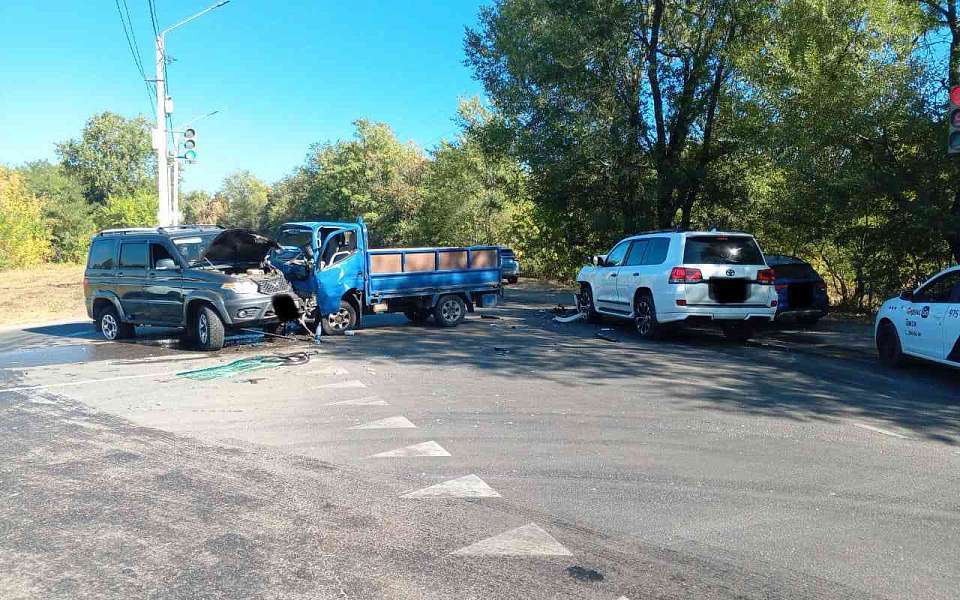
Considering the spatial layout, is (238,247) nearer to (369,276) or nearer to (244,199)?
(369,276)

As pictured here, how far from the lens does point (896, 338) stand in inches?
381

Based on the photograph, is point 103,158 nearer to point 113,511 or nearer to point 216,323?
point 216,323

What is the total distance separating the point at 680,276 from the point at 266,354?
6974mm

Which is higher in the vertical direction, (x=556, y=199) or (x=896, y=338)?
(x=556, y=199)

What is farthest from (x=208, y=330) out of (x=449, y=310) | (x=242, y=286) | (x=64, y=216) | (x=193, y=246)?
A: (x=64, y=216)

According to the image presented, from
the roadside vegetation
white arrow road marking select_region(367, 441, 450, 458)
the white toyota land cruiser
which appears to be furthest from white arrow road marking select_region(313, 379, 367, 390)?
the roadside vegetation

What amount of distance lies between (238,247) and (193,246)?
0.90 meters

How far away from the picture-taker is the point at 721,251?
11781 millimetres

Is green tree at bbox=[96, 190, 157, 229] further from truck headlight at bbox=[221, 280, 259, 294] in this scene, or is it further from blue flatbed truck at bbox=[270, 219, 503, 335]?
truck headlight at bbox=[221, 280, 259, 294]

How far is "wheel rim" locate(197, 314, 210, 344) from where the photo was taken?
11.4 m

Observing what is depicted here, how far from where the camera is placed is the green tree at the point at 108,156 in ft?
273

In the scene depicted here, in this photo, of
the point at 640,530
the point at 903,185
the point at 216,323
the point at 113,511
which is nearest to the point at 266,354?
the point at 216,323

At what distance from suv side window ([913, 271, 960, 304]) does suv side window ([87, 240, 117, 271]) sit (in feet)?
44.0

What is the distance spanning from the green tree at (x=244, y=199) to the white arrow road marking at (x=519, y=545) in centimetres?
10493
